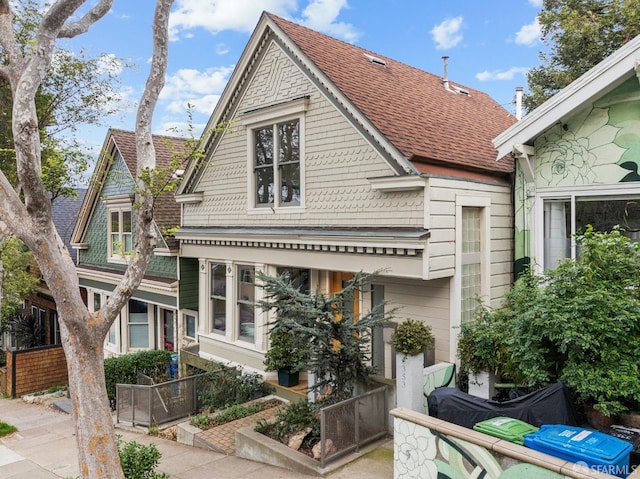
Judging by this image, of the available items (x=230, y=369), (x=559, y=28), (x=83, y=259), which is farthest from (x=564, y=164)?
(x=83, y=259)

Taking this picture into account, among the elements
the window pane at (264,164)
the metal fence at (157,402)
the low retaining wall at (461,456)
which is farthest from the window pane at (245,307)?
the low retaining wall at (461,456)

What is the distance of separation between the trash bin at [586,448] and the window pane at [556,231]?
4.55 meters

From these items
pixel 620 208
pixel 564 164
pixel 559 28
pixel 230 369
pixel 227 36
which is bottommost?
pixel 230 369

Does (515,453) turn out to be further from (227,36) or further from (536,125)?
(227,36)

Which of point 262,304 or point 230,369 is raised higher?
point 262,304

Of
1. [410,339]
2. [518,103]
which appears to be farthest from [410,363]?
[518,103]

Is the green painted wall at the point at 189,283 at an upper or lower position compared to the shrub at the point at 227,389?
upper

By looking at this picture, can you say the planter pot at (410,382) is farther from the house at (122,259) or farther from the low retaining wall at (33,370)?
the low retaining wall at (33,370)

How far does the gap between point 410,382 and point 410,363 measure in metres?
0.29

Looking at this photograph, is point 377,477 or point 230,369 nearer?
point 377,477

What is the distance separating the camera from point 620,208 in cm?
887

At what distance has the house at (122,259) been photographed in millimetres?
15391

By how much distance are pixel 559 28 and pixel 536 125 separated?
35.6 feet

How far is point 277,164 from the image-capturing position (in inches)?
448
